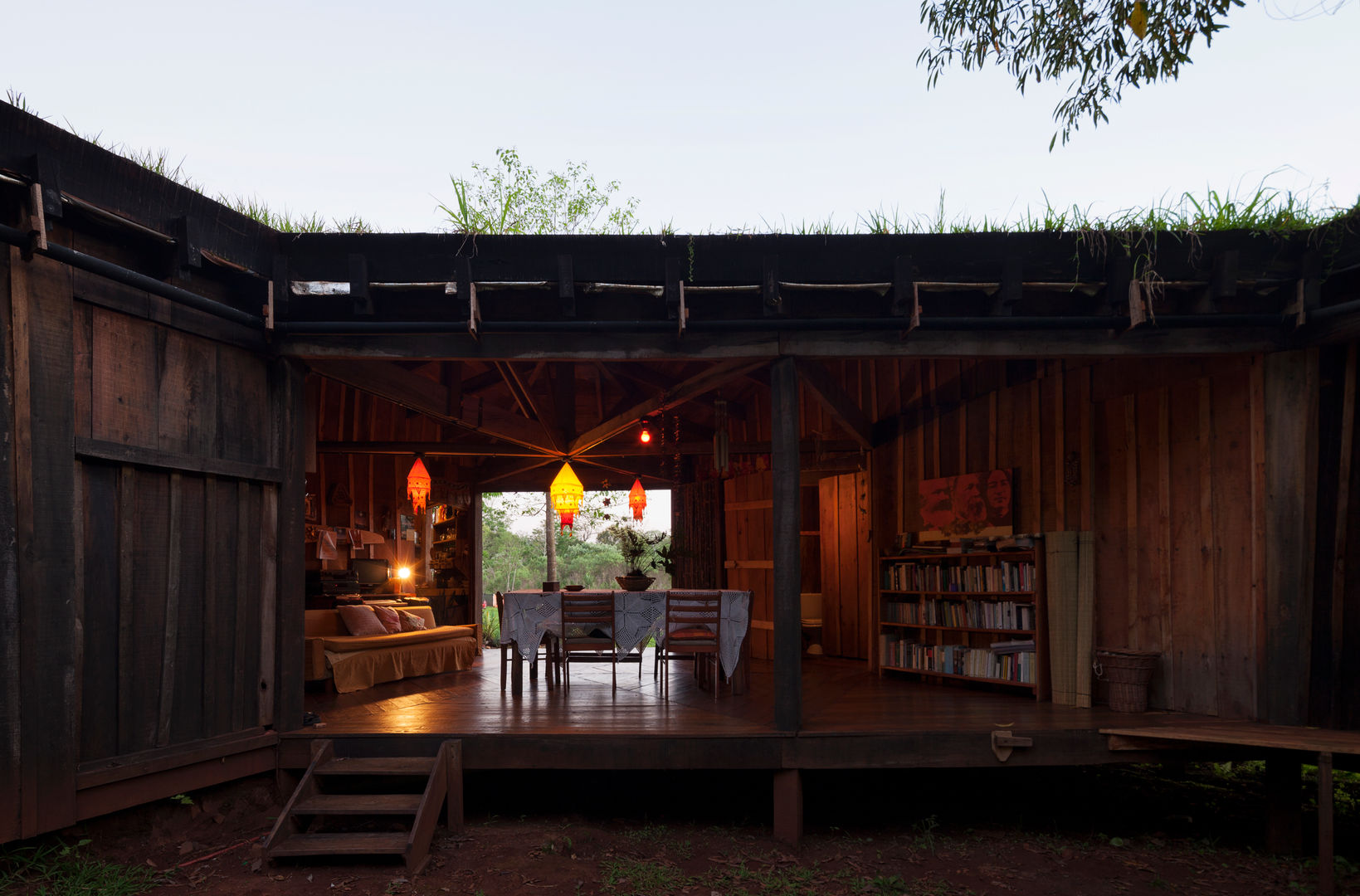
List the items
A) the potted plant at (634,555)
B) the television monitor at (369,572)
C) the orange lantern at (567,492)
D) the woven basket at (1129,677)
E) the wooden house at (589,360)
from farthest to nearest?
the television monitor at (369,572)
the orange lantern at (567,492)
the potted plant at (634,555)
the woven basket at (1129,677)
the wooden house at (589,360)

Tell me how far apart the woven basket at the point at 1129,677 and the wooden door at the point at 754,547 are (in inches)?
177

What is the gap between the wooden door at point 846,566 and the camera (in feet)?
32.4

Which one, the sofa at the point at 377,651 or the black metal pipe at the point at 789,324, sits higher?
the black metal pipe at the point at 789,324

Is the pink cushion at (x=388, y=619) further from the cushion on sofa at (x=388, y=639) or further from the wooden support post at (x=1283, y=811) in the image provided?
the wooden support post at (x=1283, y=811)

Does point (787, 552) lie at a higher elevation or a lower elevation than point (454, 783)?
higher

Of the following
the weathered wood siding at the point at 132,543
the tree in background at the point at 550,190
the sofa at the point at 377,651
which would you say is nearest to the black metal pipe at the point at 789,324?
the weathered wood siding at the point at 132,543

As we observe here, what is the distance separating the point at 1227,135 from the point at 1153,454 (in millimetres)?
3867

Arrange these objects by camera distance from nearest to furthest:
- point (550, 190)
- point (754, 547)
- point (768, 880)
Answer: point (768, 880) → point (754, 547) → point (550, 190)

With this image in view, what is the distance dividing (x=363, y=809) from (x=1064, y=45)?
640 cm

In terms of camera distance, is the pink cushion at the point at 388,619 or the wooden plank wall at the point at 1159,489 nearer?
the wooden plank wall at the point at 1159,489

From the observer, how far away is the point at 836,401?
24.4 ft

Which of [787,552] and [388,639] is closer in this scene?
[787,552]

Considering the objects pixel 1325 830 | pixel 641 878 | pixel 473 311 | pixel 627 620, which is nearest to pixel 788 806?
pixel 641 878

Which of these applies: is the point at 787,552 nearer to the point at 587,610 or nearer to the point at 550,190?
the point at 587,610
